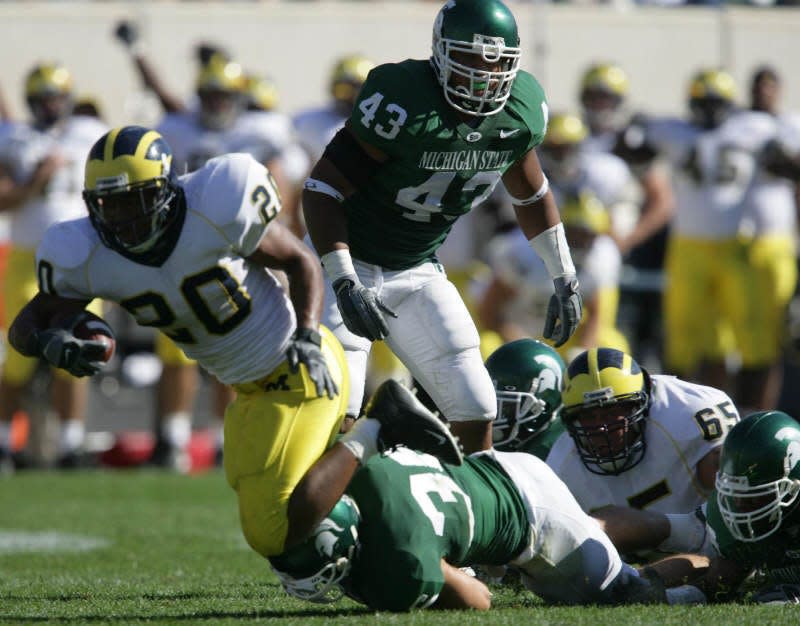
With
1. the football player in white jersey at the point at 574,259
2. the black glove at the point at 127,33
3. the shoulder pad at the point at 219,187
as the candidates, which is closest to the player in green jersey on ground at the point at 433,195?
the shoulder pad at the point at 219,187

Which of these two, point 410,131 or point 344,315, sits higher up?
point 410,131

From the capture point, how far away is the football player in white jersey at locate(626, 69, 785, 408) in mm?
9117

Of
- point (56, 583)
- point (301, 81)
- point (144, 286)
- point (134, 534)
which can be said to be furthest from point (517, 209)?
point (301, 81)

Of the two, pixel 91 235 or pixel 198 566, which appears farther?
pixel 198 566

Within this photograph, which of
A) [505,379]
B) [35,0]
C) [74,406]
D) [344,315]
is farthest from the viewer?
[35,0]

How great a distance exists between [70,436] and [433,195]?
507cm

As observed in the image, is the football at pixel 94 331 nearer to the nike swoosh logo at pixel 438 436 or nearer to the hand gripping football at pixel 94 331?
the hand gripping football at pixel 94 331

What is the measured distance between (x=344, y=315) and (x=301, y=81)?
389 inches

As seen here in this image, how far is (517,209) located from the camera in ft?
17.2

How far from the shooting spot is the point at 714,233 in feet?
30.1

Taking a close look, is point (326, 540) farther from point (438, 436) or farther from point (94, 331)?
point (94, 331)

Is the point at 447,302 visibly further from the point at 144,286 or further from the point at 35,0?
the point at 35,0

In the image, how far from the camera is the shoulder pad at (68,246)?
417 centimetres

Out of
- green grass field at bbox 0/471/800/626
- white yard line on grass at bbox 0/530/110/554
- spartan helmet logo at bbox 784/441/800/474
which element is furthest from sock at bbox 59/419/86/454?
spartan helmet logo at bbox 784/441/800/474
